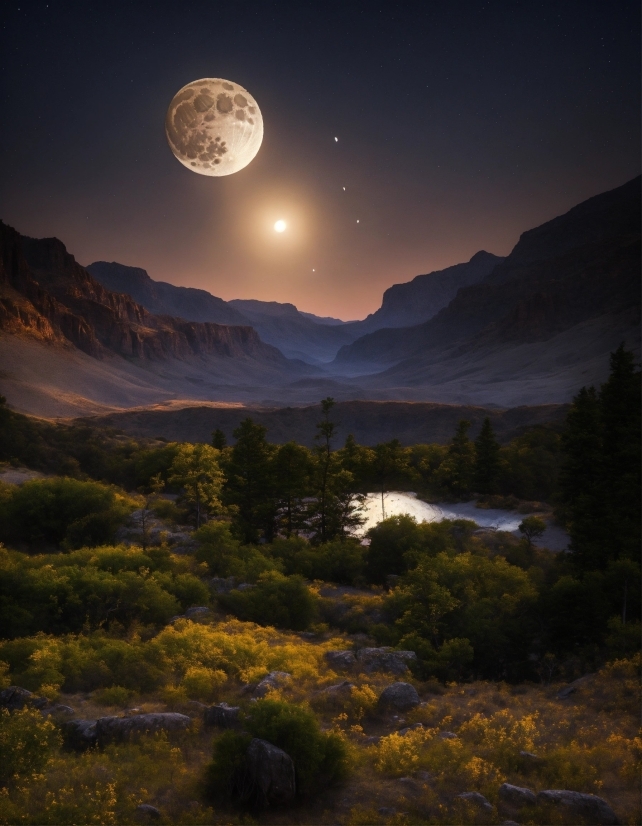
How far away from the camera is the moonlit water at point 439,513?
3462 cm

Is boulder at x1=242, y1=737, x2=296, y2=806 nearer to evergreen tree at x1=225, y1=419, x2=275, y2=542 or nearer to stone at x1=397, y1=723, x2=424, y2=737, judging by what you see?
stone at x1=397, y1=723, x2=424, y2=737

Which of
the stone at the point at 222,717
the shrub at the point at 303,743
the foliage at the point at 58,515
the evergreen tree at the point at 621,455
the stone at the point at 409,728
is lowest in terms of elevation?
the stone at the point at 409,728

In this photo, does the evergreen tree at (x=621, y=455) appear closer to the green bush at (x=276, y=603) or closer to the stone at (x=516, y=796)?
the green bush at (x=276, y=603)

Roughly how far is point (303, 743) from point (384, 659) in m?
6.30

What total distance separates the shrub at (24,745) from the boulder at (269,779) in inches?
132

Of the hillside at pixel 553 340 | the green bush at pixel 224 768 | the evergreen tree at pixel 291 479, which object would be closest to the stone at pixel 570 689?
the green bush at pixel 224 768

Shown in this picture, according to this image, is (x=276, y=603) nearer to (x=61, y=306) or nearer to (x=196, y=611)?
(x=196, y=611)

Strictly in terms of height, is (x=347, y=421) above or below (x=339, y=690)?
above

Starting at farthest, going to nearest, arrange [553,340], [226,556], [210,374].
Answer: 1. [210,374]
2. [553,340]
3. [226,556]

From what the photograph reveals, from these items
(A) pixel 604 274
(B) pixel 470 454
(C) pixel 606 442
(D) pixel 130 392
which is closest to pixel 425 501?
(B) pixel 470 454

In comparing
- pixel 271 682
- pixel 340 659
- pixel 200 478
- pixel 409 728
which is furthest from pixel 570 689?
pixel 200 478

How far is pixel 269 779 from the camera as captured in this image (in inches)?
328

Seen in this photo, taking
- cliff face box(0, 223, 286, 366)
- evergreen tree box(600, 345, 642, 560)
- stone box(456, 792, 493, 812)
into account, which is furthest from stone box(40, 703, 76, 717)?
cliff face box(0, 223, 286, 366)

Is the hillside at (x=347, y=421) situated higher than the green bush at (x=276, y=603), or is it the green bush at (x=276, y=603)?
the hillside at (x=347, y=421)
